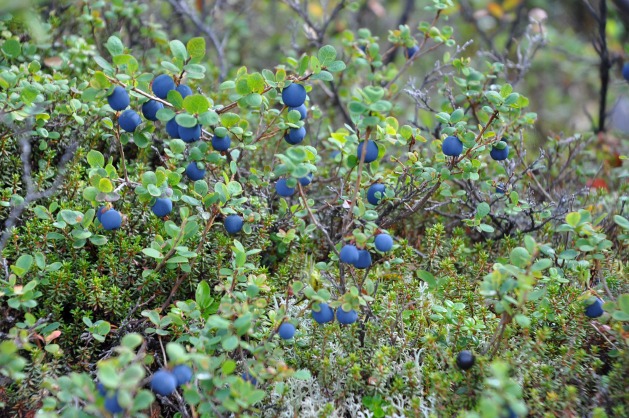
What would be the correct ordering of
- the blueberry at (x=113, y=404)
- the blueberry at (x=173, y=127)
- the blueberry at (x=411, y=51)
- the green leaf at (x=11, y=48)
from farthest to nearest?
the blueberry at (x=411, y=51) < the green leaf at (x=11, y=48) < the blueberry at (x=173, y=127) < the blueberry at (x=113, y=404)

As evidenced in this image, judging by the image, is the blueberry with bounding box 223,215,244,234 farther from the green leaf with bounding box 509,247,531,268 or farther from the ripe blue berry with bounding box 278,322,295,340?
the green leaf with bounding box 509,247,531,268

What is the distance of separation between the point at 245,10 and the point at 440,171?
2.98 metres

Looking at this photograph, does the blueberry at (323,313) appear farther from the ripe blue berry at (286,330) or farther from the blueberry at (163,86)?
the blueberry at (163,86)

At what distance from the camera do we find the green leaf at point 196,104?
1837 mm

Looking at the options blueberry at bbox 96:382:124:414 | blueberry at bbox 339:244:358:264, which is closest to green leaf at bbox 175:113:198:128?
blueberry at bbox 339:244:358:264

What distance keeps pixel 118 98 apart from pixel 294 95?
0.56 m

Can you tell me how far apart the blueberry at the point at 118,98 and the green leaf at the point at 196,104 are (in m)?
0.21

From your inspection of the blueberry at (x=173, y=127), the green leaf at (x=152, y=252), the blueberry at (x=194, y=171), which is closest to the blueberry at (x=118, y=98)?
the blueberry at (x=173, y=127)

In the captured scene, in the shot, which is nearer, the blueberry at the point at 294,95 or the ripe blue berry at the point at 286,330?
the ripe blue berry at the point at 286,330

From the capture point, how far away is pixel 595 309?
1.78m

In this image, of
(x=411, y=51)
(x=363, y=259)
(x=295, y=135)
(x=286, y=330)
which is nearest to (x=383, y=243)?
(x=363, y=259)

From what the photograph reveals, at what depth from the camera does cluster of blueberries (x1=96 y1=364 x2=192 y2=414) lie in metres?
1.35

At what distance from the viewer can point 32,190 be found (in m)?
2.13

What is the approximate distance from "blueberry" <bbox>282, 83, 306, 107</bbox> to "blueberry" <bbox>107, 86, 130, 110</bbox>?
20.1 inches
